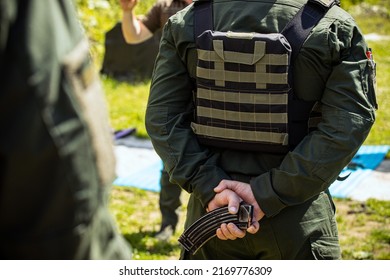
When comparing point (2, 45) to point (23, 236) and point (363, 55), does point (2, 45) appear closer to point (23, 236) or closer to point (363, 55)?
point (23, 236)

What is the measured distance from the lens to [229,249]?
2.77 meters

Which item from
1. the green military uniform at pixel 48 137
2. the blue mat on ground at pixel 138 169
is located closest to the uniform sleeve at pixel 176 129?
the green military uniform at pixel 48 137

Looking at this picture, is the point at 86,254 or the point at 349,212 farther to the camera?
the point at 349,212

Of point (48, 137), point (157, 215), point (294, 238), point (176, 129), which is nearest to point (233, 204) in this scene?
point (294, 238)

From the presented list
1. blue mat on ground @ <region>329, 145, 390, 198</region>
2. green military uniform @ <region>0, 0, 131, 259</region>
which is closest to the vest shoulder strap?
green military uniform @ <region>0, 0, 131, 259</region>

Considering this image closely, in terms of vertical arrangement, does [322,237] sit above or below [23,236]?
below

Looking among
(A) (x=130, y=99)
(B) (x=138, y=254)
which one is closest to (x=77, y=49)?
(B) (x=138, y=254)

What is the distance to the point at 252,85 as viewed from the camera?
2633 millimetres

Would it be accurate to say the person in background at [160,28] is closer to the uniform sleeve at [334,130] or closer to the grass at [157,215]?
the grass at [157,215]

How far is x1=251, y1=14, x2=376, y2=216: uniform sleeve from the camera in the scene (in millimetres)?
2504

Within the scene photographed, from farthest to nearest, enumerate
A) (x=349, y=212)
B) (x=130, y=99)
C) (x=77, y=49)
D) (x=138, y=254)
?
(x=130, y=99) → (x=349, y=212) → (x=138, y=254) → (x=77, y=49)

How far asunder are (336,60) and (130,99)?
680 centimetres

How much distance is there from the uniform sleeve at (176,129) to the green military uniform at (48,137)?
154 cm

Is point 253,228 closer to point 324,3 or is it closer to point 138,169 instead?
point 324,3
